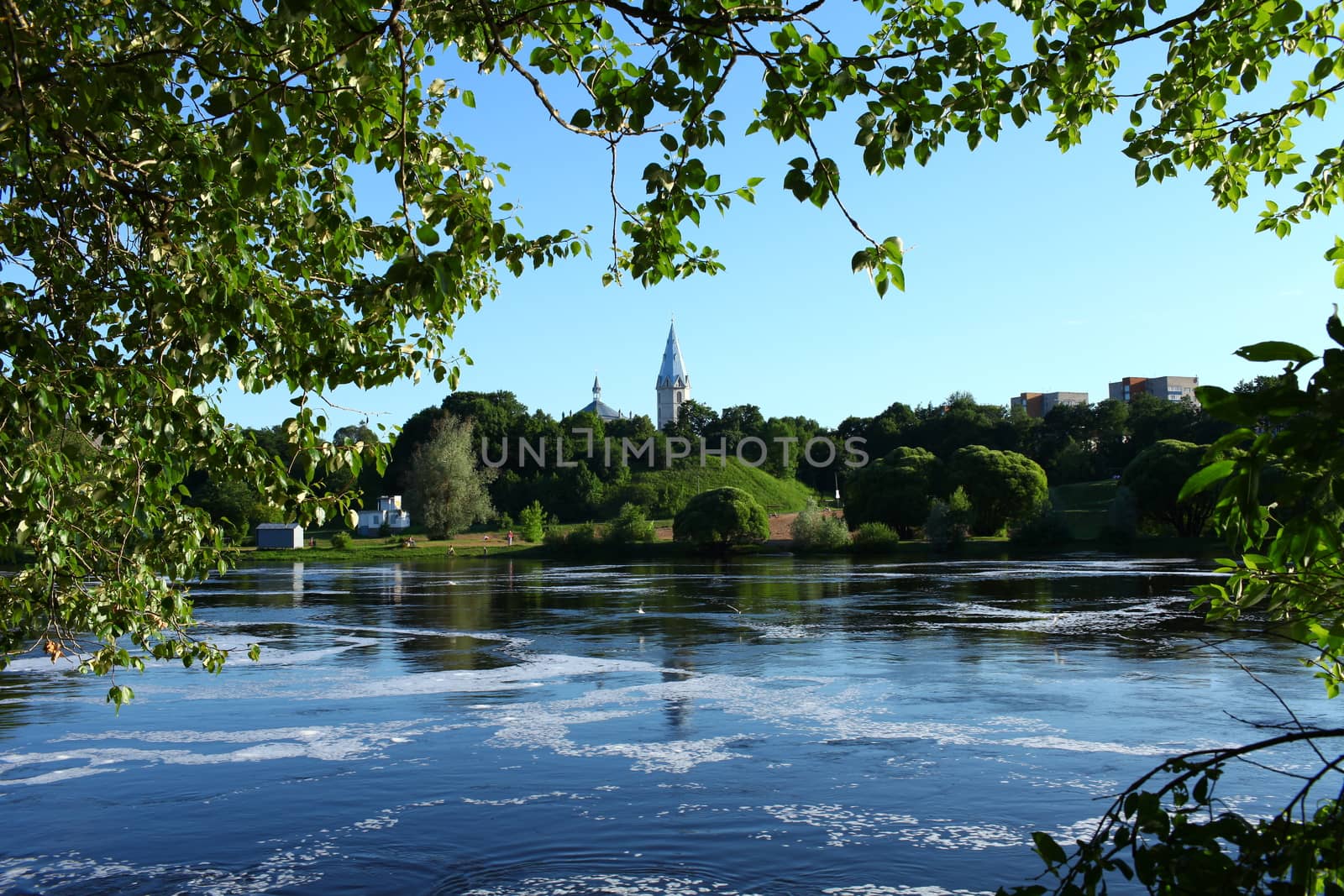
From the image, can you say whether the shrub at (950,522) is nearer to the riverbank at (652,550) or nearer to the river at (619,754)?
the riverbank at (652,550)

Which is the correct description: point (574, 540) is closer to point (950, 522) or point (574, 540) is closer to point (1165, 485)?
point (950, 522)

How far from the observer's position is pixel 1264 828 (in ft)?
10.2

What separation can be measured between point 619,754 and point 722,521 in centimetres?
5687

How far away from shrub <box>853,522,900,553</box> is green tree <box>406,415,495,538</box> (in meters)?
36.2

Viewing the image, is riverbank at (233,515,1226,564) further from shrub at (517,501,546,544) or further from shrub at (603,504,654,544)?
shrub at (517,501,546,544)

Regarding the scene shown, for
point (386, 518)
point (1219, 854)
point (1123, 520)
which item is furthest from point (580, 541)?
point (1219, 854)

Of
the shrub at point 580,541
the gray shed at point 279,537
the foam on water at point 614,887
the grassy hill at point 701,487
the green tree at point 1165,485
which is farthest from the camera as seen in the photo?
the grassy hill at point 701,487

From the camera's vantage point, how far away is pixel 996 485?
225 feet

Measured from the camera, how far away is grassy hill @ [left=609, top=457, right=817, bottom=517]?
313 feet

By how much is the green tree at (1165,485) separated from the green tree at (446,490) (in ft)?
172

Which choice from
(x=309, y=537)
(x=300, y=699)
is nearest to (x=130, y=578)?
(x=300, y=699)

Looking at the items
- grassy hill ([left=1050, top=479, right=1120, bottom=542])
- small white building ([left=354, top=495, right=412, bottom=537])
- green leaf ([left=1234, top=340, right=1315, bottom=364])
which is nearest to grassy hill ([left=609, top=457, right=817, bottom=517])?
small white building ([left=354, top=495, right=412, bottom=537])

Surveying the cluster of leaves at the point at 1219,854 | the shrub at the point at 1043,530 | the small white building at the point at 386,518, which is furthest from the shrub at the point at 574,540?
the cluster of leaves at the point at 1219,854

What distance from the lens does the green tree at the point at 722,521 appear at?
6950cm
